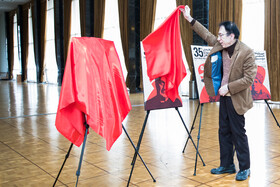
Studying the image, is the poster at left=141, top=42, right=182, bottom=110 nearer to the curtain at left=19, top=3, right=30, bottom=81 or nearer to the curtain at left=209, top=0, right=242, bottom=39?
the curtain at left=209, top=0, right=242, bottom=39

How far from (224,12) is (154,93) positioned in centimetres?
715

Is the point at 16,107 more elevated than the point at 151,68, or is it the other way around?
the point at 151,68

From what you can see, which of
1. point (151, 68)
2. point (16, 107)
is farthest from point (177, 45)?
point (16, 107)

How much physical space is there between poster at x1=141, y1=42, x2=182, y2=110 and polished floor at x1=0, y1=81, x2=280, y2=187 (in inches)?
30.5

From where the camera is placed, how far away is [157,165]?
383 centimetres

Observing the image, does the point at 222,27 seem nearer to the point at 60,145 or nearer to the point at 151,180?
the point at 151,180

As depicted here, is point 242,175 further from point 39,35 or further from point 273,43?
point 39,35

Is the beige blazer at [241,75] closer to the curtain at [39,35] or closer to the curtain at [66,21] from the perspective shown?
the curtain at [66,21]

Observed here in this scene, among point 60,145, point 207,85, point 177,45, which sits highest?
point 177,45

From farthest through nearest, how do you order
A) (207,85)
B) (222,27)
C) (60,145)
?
(60,145) → (207,85) → (222,27)

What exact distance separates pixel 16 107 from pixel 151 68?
7.10 m

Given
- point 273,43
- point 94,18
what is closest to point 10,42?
point 94,18

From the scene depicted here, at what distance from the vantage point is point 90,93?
2.78 metres

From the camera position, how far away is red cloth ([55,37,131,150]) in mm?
2756
